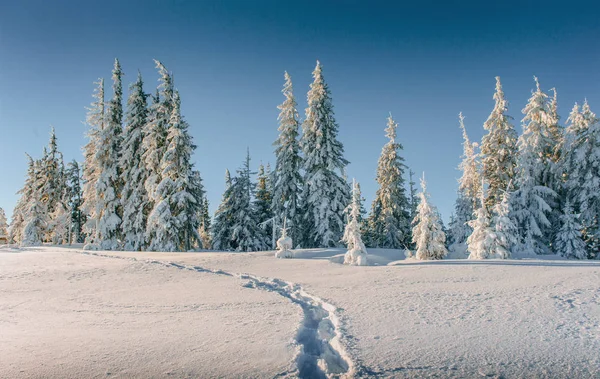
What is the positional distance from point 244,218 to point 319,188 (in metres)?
8.35

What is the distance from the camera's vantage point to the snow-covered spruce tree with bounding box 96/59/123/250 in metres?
27.7

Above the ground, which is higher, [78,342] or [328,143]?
[328,143]

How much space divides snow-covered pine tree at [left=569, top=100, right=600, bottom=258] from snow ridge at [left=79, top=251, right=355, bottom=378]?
2216 centimetres

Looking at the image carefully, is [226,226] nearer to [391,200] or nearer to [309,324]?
[391,200]

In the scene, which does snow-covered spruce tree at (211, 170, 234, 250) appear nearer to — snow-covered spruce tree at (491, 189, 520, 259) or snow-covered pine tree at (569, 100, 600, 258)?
snow-covered spruce tree at (491, 189, 520, 259)

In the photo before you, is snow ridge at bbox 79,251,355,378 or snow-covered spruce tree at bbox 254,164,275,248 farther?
snow-covered spruce tree at bbox 254,164,275,248

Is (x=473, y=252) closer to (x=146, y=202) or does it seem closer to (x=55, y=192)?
(x=146, y=202)

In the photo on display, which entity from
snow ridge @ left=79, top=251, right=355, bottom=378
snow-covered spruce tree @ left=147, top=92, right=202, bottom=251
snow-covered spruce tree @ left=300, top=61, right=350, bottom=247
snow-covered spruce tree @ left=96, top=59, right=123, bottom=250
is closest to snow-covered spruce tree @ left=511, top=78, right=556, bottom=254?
snow-covered spruce tree @ left=300, top=61, right=350, bottom=247

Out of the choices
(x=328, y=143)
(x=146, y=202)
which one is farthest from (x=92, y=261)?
(x=328, y=143)

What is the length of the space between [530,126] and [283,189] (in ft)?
→ 60.9

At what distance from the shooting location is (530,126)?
24.8 metres

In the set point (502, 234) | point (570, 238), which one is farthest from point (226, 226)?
point (570, 238)

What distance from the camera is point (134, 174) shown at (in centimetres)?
2797

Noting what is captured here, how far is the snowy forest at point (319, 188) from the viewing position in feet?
74.8
